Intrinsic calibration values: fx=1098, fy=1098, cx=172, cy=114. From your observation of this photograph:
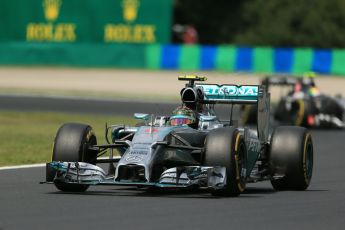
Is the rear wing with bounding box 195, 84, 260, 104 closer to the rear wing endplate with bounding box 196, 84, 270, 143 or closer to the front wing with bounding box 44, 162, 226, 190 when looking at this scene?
the rear wing endplate with bounding box 196, 84, 270, 143

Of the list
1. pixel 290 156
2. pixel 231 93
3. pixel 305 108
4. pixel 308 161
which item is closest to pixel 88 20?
pixel 305 108

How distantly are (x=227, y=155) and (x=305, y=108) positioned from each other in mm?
13442

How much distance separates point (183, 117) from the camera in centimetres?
1274

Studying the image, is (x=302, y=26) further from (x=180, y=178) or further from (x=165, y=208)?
(x=165, y=208)

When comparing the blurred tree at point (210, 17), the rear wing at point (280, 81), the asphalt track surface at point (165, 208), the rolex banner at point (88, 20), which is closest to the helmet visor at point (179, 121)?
the asphalt track surface at point (165, 208)

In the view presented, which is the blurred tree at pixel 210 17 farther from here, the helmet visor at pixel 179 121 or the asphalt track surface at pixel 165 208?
the helmet visor at pixel 179 121

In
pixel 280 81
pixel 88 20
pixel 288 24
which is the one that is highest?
pixel 288 24

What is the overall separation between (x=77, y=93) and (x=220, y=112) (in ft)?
29.3

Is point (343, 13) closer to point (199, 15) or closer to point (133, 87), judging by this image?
point (199, 15)

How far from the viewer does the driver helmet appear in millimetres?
12695

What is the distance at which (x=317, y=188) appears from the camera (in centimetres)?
1331

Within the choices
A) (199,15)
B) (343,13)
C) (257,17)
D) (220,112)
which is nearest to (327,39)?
(343,13)

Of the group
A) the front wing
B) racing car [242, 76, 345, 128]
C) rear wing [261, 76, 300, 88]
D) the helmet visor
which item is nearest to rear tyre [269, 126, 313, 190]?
the helmet visor

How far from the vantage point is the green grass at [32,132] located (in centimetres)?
1712
